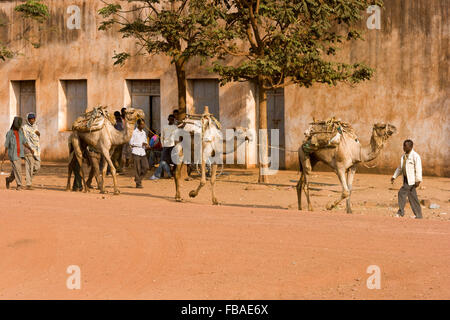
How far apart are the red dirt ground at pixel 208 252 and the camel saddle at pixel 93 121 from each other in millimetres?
2474

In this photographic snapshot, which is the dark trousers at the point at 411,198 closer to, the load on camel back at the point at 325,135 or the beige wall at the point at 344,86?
the load on camel back at the point at 325,135

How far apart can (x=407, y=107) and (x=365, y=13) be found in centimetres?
271

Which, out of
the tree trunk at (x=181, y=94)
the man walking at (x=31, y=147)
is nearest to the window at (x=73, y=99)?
the tree trunk at (x=181, y=94)

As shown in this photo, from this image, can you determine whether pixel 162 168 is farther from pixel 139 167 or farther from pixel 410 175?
pixel 410 175

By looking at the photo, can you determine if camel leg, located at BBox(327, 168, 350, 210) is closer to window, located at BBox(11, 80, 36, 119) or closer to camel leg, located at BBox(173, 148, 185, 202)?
camel leg, located at BBox(173, 148, 185, 202)

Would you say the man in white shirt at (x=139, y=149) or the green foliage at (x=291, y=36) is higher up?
the green foliage at (x=291, y=36)

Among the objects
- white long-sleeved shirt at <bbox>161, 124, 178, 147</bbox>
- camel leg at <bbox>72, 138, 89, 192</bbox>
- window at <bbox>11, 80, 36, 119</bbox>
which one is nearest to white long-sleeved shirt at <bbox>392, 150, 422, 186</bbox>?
white long-sleeved shirt at <bbox>161, 124, 178, 147</bbox>

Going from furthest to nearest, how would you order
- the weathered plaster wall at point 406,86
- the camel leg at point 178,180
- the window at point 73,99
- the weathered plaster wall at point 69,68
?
the window at point 73,99 → the weathered plaster wall at point 69,68 → the weathered plaster wall at point 406,86 → the camel leg at point 178,180

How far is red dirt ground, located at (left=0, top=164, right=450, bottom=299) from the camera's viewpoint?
870cm

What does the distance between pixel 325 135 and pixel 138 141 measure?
570cm

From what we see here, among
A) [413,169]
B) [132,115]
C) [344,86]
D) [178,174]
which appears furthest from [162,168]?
[413,169]

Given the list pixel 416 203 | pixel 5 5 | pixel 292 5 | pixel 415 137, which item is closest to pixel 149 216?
pixel 416 203

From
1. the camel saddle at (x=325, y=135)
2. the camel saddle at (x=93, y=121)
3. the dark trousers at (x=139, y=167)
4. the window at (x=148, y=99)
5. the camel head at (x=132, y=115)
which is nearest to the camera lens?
the camel saddle at (x=325, y=135)

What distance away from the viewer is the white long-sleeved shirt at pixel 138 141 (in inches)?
717
